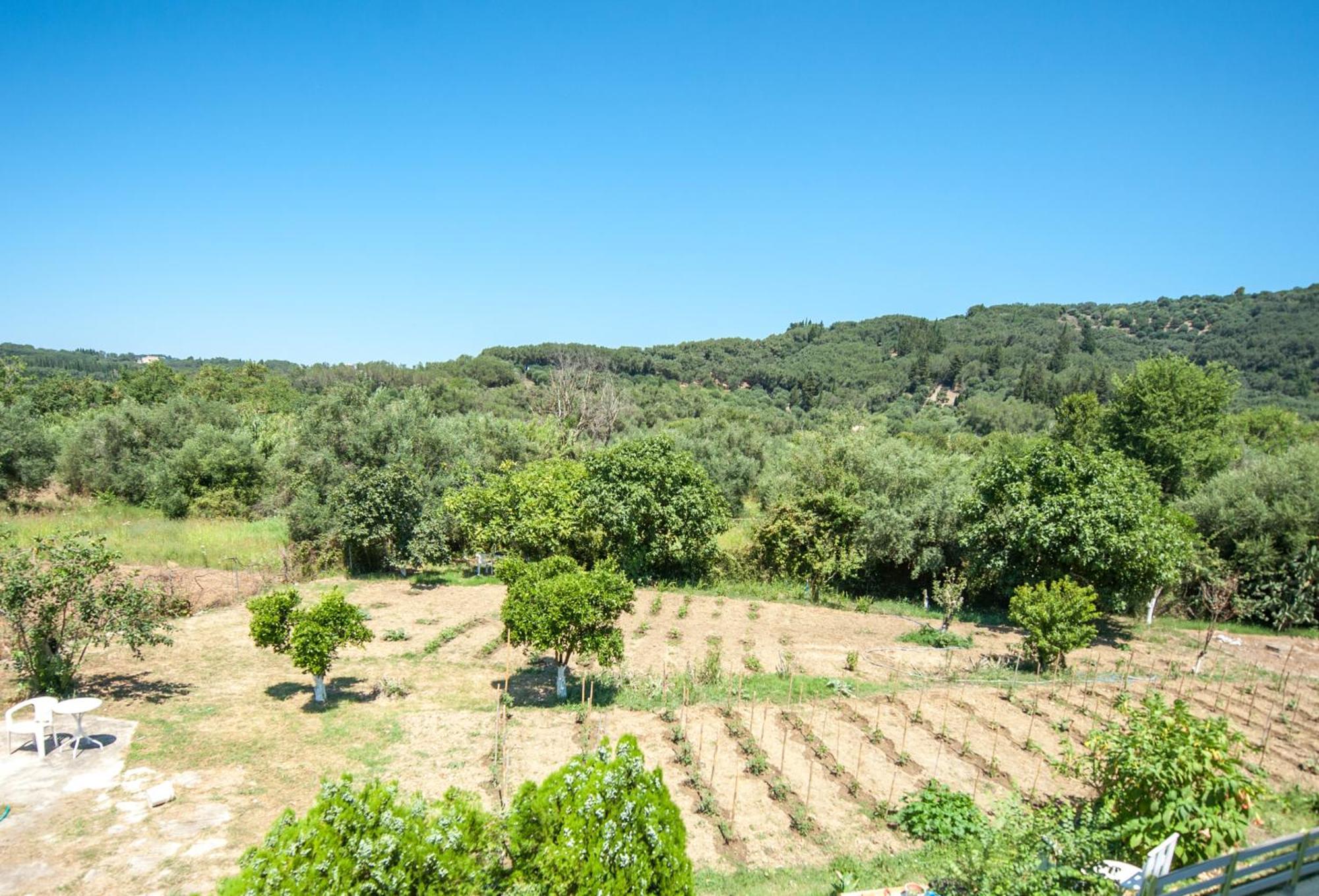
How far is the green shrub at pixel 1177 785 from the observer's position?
692cm

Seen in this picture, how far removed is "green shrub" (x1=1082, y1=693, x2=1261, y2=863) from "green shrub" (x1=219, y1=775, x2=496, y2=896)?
647 centimetres

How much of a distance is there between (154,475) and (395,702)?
25.7 meters

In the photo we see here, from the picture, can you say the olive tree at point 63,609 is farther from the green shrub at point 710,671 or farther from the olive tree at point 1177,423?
the olive tree at point 1177,423

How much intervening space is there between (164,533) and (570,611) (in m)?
21.1

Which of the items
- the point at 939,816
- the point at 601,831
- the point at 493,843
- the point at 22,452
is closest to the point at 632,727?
the point at 939,816

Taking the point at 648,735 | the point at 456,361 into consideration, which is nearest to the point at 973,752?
the point at 648,735

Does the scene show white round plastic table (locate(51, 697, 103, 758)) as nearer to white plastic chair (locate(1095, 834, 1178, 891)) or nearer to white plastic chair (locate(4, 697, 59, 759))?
white plastic chair (locate(4, 697, 59, 759))

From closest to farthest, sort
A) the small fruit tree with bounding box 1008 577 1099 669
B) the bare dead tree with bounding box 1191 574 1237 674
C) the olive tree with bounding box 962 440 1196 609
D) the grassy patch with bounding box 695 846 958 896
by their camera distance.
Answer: the grassy patch with bounding box 695 846 958 896 → the small fruit tree with bounding box 1008 577 1099 669 → the olive tree with bounding box 962 440 1196 609 → the bare dead tree with bounding box 1191 574 1237 674

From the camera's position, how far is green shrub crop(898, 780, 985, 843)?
8703 millimetres

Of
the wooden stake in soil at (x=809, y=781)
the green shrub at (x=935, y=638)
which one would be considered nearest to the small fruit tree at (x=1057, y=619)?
the green shrub at (x=935, y=638)

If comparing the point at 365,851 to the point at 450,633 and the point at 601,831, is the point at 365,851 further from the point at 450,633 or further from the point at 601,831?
the point at 450,633

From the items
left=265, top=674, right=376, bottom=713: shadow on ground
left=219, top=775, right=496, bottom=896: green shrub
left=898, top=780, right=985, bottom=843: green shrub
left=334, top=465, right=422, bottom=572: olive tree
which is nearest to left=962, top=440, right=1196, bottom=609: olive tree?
left=898, top=780, right=985, bottom=843: green shrub

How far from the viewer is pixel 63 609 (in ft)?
36.8

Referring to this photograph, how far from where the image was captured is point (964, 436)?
51750 millimetres
